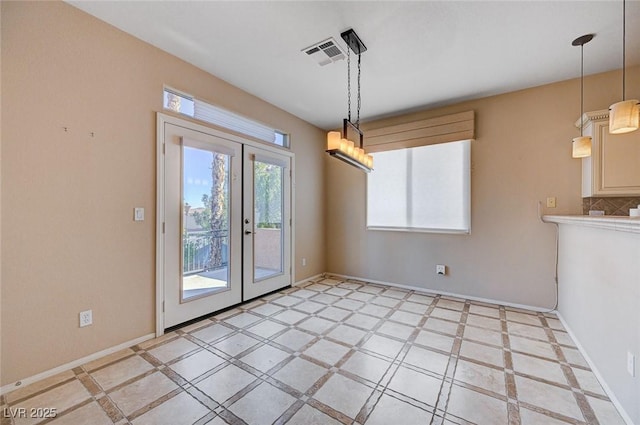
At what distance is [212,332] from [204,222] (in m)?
1.25

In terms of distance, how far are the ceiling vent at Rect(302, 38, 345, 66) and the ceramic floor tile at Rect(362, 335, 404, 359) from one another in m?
2.95

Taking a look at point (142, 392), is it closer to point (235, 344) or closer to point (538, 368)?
point (235, 344)

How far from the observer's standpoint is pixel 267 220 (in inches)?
161

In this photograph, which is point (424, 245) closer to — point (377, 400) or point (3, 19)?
point (377, 400)

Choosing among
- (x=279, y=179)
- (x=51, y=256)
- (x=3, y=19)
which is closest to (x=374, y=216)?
(x=279, y=179)

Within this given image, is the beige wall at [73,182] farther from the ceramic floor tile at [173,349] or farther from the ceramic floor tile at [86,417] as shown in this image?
the ceramic floor tile at [86,417]

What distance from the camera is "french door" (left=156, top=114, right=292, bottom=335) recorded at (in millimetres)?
2816

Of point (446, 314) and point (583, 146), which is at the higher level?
point (583, 146)

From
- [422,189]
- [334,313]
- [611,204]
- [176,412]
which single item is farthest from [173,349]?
[611,204]

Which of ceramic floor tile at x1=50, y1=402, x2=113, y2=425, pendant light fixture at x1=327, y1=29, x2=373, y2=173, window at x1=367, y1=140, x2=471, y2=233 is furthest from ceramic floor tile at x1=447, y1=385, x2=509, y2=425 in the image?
window at x1=367, y1=140, x2=471, y2=233

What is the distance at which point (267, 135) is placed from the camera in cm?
408

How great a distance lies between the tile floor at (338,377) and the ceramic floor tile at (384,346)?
1 cm

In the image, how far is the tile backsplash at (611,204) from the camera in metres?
2.93

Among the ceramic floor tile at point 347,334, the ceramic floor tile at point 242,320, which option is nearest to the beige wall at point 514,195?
the ceramic floor tile at point 347,334
